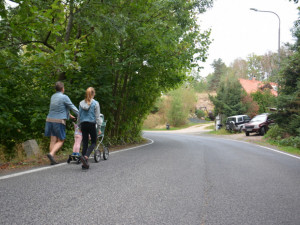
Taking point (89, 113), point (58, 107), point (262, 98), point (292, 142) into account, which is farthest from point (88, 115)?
point (262, 98)

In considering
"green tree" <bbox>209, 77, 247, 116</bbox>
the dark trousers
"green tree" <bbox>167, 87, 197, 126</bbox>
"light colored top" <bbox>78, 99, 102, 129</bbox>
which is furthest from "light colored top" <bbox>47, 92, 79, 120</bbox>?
"green tree" <bbox>167, 87, 197, 126</bbox>

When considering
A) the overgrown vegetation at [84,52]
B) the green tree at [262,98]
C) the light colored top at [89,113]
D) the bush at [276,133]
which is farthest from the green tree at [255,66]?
the light colored top at [89,113]

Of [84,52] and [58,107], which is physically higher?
[84,52]

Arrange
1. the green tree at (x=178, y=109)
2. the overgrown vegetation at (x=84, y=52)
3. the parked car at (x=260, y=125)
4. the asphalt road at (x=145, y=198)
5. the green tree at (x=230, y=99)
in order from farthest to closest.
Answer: the green tree at (x=178, y=109) < the green tree at (x=230, y=99) < the parked car at (x=260, y=125) < the overgrown vegetation at (x=84, y=52) < the asphalt road at (x=145, y=198)

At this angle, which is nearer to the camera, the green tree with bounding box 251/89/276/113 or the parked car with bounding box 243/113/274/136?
the parked car with bounding box 243/113/274/136

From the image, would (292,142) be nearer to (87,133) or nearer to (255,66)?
(87,133)

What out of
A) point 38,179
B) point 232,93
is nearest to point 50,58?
point 38,179

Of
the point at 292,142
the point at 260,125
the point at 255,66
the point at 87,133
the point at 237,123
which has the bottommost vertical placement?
the point at 292,142

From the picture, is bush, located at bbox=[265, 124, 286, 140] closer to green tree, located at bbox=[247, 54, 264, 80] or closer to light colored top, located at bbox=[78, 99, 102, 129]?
light colored top, located at bbox=[78, 99, 102, 129]

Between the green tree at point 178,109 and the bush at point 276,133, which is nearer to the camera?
the bush at point 276,133

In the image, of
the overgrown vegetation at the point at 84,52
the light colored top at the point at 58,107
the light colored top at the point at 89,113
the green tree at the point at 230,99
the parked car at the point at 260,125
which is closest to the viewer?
the light colored top at the point at 89,113

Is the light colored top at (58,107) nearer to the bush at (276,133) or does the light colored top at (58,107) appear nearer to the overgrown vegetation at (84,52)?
the overgrown vegetation at (84,52)

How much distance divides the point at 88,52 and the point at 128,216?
25.1 feet

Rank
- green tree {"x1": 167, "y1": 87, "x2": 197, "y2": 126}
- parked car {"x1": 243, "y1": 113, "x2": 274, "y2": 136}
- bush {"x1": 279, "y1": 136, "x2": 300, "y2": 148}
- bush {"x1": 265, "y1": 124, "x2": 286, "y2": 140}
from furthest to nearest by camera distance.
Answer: green tree {"x1": 167, "y1": 87, "x2": 197, "y2": 126}
parked car {"x1": 243, "y1": 113, "x2": 274, "y2": 136}
bush {"x1": 265, "y1": 124, "x2": 286, "y2": 140}
bush {"x1": 279, "y1": 136, "x2": 300, "y2": 148}
